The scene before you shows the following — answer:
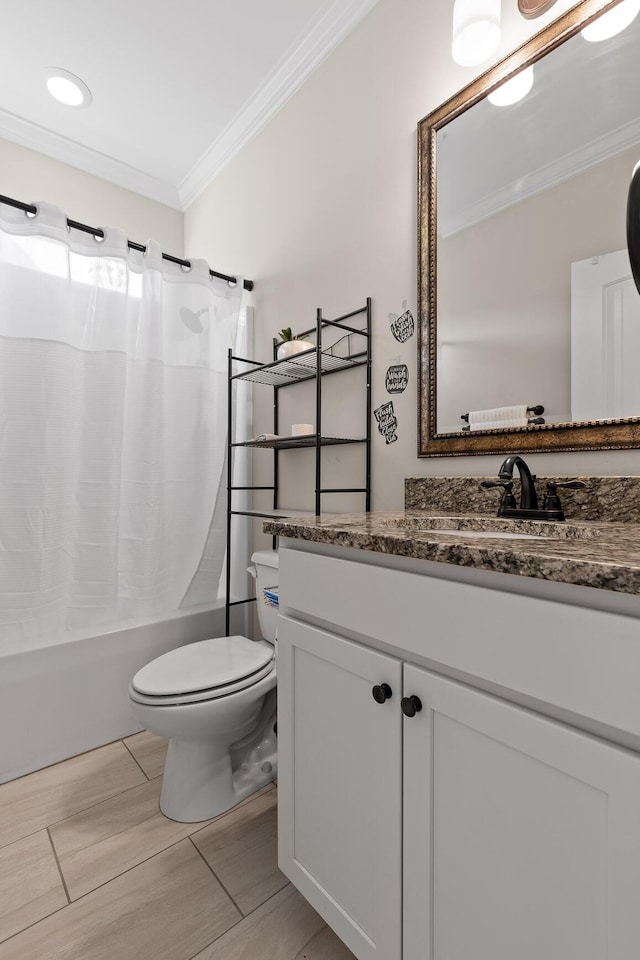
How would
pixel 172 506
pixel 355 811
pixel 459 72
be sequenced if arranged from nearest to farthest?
pixel 355 811, pixel 459 72, pixel 172 506

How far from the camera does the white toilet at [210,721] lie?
125 centimetres

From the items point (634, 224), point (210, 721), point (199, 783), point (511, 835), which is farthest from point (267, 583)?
point (634, 224)

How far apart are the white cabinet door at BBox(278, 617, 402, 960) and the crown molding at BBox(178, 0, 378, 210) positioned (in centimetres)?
205

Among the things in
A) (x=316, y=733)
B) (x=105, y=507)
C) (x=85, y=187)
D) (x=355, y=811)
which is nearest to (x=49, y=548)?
(x=105, y=507)

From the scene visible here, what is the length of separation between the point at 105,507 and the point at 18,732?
798mm

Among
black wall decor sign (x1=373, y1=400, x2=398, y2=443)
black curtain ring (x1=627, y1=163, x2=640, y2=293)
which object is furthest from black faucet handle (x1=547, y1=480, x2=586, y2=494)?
black wall decor sign (x1=373, y1=400, x2=398, y2=443)

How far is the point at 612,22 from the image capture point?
38.9 inches

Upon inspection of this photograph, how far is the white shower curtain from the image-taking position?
5.18 feet

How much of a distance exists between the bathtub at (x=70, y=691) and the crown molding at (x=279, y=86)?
2.24 metres

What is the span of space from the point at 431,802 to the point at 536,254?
1173 millimetres

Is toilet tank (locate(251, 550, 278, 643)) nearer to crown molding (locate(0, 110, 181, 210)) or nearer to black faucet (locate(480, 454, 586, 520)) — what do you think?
black faucet (locate(480, 454, 586, 520))

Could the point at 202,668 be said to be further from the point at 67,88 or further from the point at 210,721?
the point at 67,88

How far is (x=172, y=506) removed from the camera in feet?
6.35

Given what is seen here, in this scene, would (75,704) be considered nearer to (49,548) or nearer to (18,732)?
(18,732)
